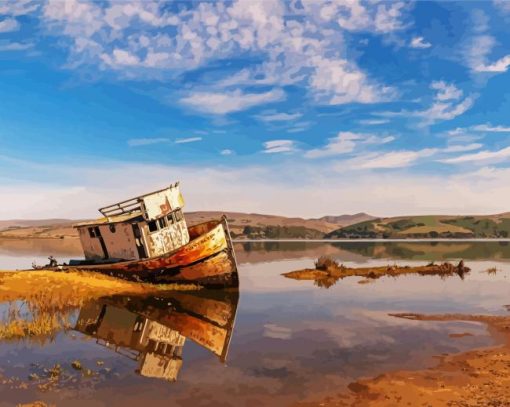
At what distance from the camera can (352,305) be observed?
26297mm

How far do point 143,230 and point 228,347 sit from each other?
53.7 feet

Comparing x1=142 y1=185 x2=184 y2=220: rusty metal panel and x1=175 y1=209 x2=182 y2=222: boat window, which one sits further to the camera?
x1=175 y1=209 x2=182 y2=222: boat window

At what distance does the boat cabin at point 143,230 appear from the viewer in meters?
31.4

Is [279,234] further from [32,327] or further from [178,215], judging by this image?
[32,327]

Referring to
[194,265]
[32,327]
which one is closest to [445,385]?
[32,327]

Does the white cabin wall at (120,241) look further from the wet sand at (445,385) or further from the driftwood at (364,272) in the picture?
the wet sand at (445,385)

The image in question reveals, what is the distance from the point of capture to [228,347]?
17078mm

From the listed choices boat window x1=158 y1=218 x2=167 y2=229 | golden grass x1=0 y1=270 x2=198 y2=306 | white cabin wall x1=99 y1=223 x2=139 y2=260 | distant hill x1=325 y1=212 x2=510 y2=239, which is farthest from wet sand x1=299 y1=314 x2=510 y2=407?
distant hill x1=325 y1=212 x2=510 y2=239

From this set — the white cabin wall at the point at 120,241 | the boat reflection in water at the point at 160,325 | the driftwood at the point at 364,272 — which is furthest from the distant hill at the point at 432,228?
the boat reflection in water at the point at 160,325

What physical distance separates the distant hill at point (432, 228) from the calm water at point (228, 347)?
146571mm

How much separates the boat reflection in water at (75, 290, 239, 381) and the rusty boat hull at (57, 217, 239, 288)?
163cm

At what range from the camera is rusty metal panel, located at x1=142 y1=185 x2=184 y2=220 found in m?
30.8

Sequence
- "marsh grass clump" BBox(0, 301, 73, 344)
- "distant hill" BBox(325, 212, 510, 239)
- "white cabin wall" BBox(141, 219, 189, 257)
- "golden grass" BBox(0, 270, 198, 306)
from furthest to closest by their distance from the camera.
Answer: "distant hill" BBox(325, 212, 510, 239)
"white cabin wall" BBox(141, 219, 189, 257)
"golden grass" BBox(0, 270, 198, 306)
"marsh grass clump" BBox(0, 301, 73, 344)

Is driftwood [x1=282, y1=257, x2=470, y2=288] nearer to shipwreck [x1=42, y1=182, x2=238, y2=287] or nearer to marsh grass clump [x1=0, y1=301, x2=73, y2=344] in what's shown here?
shipwreck [x1=42, y1=182, x2=238, y2=287]
